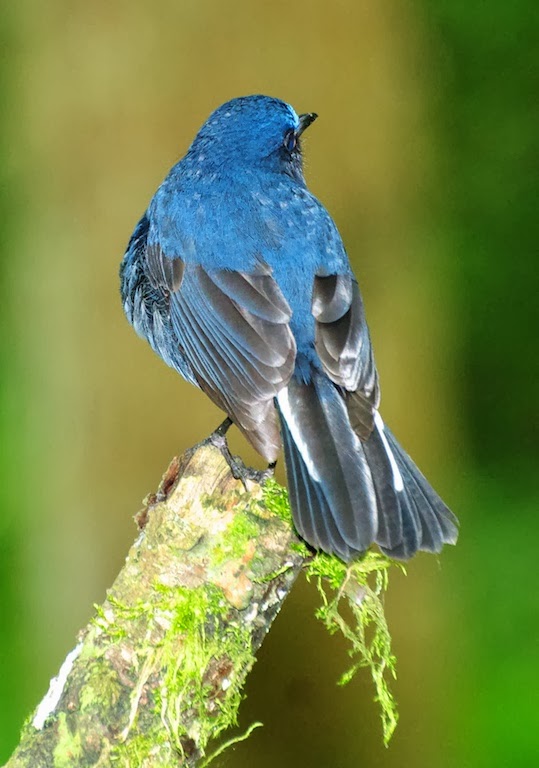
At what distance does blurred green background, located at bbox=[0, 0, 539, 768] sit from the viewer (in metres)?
4.93

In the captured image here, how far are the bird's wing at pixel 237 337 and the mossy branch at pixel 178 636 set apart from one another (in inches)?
15.6

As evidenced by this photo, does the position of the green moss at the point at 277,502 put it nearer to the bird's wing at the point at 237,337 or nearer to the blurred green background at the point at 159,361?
the bird's wing at the point at 237,337

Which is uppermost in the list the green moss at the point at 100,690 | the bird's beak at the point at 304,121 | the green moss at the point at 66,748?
the bird's beak at the point at 304,121

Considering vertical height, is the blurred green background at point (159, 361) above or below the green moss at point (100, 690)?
above

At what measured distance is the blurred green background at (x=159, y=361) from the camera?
493 cm

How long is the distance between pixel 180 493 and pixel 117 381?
2153 mm

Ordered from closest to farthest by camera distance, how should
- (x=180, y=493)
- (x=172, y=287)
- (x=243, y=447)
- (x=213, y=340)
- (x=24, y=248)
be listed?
(x=180, y=493)
(x=213, y=340)
(x=172, y=287)
(x=243, y=447)
(x=24, y=248)

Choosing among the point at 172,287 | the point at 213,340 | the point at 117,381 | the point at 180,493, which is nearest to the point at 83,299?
the point at 117,381

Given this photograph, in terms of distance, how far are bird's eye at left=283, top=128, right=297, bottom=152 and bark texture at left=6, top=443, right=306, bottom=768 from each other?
1.89 metres

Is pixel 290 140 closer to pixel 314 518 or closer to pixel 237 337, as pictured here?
pixel 237 337

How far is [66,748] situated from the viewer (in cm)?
256

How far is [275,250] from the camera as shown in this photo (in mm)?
3795

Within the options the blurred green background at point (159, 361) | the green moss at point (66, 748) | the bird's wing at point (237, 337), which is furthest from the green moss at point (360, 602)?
the blurred green background at point (159, 361)

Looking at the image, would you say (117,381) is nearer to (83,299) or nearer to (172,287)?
(83,299)
